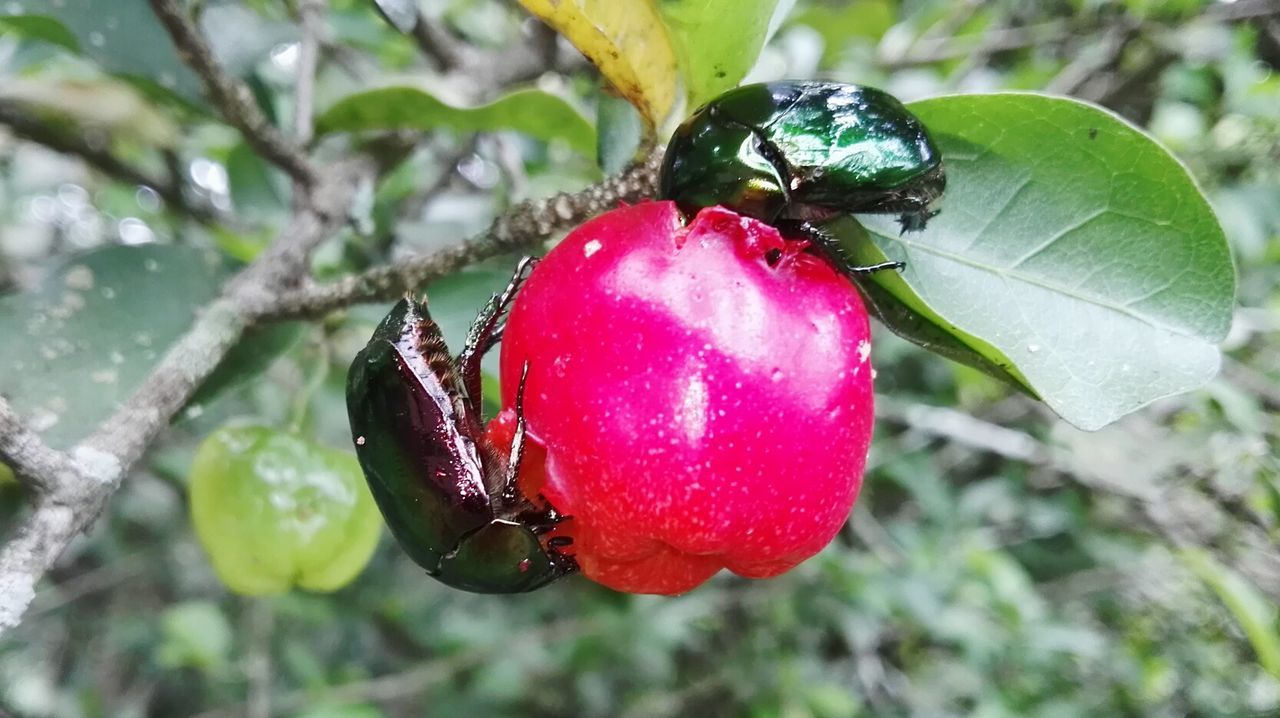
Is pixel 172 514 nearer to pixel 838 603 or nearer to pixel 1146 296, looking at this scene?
pixel 838 603

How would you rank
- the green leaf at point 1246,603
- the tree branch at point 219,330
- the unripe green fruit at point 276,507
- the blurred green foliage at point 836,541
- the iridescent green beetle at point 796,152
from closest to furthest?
the tree branch at point 219,330 < the iridescent green beetle at point 796,152 < the unripe green fruit at point 276,507 < the blurred green foliage at point 836,541 < the green leaf at point 1246,603

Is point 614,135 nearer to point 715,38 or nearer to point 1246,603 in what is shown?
point 715,38

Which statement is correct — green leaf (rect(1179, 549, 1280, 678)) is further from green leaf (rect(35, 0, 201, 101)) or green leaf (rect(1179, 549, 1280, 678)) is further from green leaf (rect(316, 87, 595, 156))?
green leaf (rect(35, 0, 201, 101))

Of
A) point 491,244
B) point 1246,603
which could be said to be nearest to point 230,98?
point 491,244

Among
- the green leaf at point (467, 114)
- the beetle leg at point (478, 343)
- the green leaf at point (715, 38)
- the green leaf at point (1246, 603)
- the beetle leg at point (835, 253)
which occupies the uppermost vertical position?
the green leaf at point (715, 38)

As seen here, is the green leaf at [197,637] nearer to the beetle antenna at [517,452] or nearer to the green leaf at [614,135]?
the beetle antenna at [517,452]

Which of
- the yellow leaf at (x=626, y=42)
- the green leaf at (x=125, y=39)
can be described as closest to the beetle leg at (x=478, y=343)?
the yellow leaf at (x=626, y=42)

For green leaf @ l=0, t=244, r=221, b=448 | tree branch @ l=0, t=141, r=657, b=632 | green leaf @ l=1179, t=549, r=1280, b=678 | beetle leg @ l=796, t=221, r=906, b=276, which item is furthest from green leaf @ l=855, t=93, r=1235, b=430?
green leaf @ l=1179, t=549, r=1280, b=678
